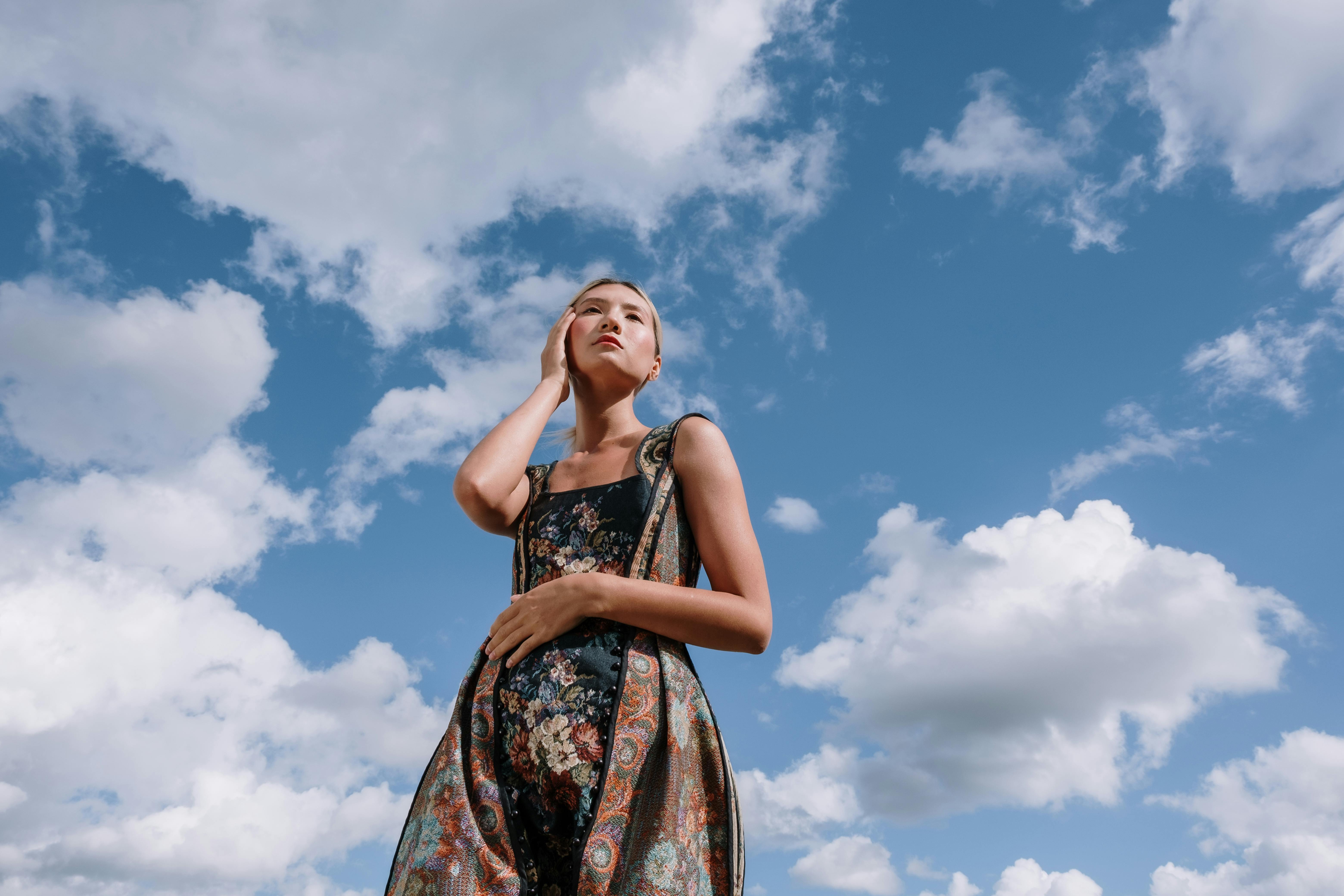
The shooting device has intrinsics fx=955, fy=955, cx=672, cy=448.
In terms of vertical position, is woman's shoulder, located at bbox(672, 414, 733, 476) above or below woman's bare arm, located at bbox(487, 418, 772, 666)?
above

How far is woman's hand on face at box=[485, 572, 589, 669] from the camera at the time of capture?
2830 mm

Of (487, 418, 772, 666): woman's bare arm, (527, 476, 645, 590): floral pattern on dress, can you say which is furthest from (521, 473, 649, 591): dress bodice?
(487, 418, 772, 666): woman's bare arm

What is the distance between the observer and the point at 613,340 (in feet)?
12.1

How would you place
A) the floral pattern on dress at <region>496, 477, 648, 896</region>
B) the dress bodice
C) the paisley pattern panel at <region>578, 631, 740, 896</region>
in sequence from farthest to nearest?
the dress bodice < the floral pattern on dress at <region>496, 477, 648, 896</region> < the paisley pattern panel at <region>578, 631, 740, 896</region>

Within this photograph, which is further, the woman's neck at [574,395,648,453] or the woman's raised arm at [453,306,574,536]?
the woman's neck at [574,395,648,453]

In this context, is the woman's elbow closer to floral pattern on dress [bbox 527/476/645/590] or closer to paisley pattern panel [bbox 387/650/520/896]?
floral pattern on dress [bbox 527/476/645/590]

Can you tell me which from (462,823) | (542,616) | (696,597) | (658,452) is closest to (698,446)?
(658,452)

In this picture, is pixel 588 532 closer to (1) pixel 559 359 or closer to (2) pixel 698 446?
(2) pixel 698 446

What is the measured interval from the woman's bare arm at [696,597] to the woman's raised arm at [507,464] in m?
0.42

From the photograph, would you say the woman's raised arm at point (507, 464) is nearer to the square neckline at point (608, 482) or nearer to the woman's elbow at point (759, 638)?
the square neckline at point (608, 482)

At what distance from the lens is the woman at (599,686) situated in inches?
100

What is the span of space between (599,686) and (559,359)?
4.63ft

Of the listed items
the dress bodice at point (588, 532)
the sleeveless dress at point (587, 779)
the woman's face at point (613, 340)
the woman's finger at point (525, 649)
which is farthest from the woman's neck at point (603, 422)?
the woman's finger at point (525, 649)

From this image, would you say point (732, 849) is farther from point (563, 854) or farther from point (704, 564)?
point (704, 564)
